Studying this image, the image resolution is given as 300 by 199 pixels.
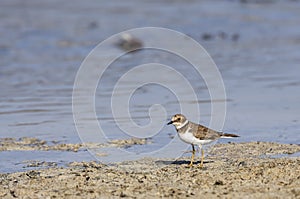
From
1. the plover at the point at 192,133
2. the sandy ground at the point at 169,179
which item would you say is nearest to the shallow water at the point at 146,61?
the sandy ground at the point at 169,179

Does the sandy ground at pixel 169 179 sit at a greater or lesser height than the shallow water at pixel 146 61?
lesser

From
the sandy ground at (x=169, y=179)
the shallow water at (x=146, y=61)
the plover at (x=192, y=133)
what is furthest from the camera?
the shallow water at (x=146, y=61)

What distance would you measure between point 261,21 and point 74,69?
8.21 meters

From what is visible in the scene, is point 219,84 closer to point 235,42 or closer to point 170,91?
point 170,91

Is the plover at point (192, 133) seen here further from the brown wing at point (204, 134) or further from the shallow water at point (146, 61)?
the shallow water at point (146, 61)

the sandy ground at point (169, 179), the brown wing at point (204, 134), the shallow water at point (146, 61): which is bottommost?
the sandy ground at point (169, 179)

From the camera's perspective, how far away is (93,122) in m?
9.35

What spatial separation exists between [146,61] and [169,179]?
7.86m

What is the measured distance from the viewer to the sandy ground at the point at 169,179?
602 centimetres

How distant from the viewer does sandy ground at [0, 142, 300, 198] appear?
602 centimetres

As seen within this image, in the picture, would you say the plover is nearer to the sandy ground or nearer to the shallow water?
the sandy ground

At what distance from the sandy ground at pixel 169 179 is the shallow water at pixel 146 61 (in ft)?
2.48

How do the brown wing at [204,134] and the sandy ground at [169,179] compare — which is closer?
the sandy ground at [169,179]

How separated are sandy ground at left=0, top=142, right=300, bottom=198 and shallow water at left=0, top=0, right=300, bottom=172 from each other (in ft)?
2.48
